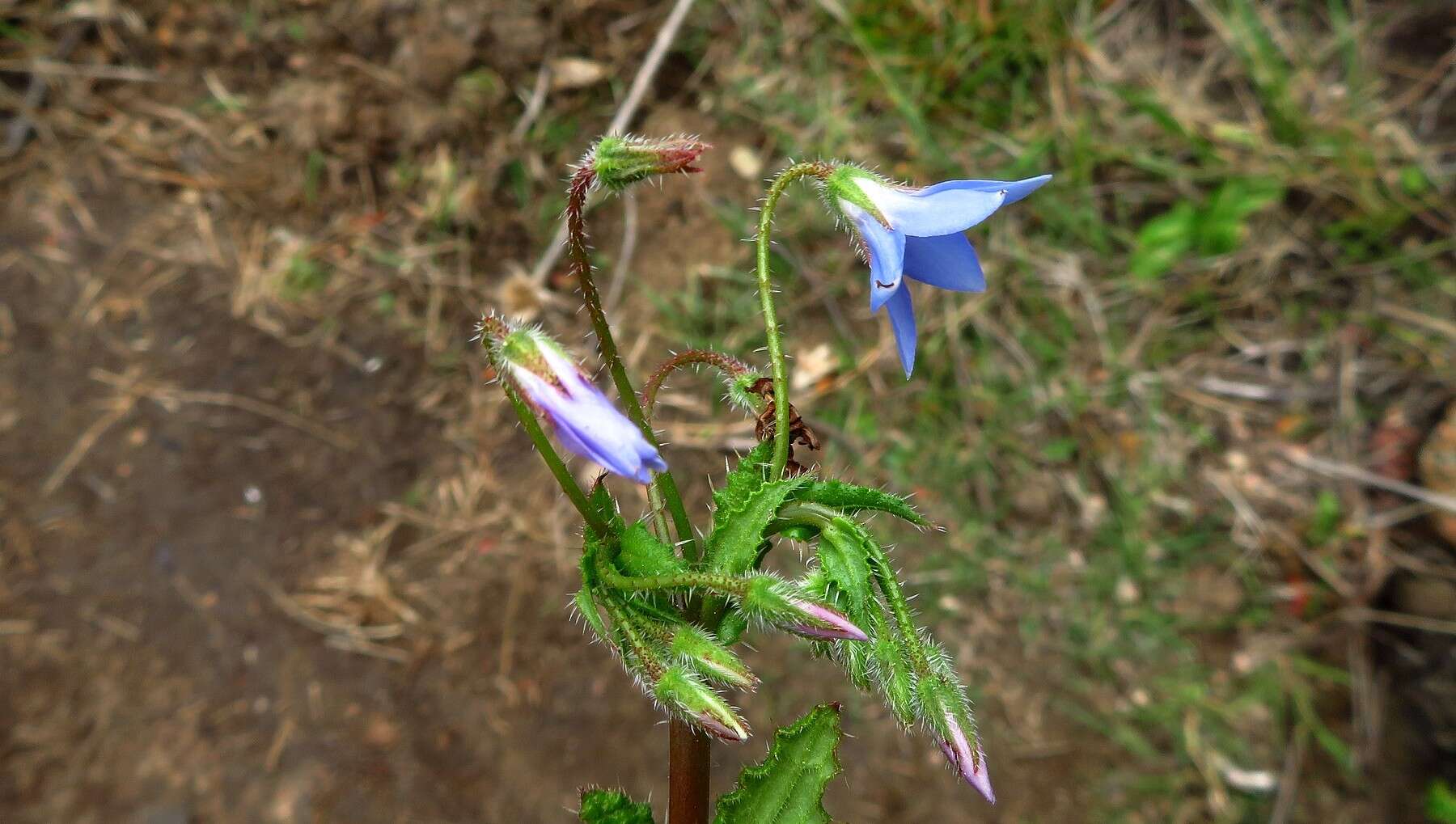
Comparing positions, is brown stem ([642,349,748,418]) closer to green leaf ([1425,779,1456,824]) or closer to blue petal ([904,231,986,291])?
blue petal ([904,231,986,291])

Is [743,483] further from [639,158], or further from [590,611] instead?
[639,158]

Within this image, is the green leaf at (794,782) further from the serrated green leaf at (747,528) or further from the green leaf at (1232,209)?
the green leaf at (1232,209)

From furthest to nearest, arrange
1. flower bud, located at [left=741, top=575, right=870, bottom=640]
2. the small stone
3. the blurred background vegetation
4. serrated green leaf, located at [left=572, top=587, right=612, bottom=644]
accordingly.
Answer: the small stone
the blurred background vegetation
serrated green leaf, located at [left=572, top=587, right=612, bottom=644]
flower bud, located at [left=741, top=575, right=870, bottom=640]

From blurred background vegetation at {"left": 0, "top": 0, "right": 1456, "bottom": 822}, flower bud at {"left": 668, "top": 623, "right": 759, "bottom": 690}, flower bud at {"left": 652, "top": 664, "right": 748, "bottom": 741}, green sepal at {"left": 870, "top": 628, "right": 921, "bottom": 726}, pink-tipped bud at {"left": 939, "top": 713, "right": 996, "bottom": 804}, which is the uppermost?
flower bud at {"left": 668, "top": 623, "right": 759, "bottom": 690}

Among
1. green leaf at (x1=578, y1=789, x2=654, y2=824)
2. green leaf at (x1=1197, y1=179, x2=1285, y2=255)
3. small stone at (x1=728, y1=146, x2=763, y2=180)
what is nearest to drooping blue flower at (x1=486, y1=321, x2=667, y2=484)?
green leaf at (x1=578, y1=789, x2=654, y2=824)

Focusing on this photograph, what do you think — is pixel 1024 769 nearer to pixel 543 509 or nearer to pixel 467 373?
pixel 543 509

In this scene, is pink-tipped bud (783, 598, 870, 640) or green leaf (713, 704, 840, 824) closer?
pink-tipped bud (783, 598, 870, 640)
